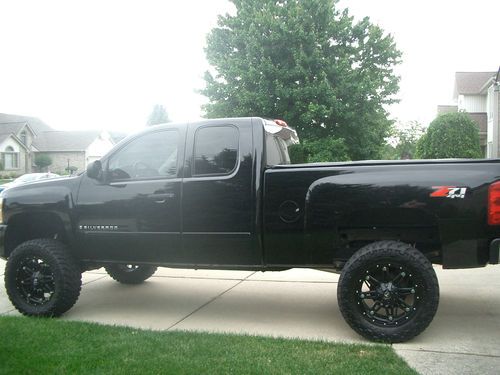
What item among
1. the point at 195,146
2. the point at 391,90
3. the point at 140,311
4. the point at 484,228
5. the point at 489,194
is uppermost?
the point at 391,90

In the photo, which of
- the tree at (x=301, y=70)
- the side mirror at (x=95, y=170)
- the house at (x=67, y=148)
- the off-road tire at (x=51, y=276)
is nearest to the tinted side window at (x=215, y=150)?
the side mirror at (x=95, y=170)

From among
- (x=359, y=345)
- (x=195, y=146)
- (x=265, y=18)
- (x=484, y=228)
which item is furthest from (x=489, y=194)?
(x=265, y=18)

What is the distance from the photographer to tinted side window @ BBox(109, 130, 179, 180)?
5.27m

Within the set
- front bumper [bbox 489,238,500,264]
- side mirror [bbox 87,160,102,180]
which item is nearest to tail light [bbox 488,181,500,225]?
Answer: front bumper [bbox 489,238,500,264]

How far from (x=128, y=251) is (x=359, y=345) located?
247 centimetres

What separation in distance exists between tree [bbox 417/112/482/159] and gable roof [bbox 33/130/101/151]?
43701 millimetres

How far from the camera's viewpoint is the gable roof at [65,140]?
60.1 m

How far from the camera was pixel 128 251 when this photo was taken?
17.2 ft

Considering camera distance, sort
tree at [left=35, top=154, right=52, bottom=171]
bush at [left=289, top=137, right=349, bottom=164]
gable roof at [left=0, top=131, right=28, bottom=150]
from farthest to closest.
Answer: tree at [left=35, top=154, right=52, bottom=171], gable roof at [left=0, top=131, right=28, bottom=150], bush at [left=289, top=137, right=349, bottom=164]

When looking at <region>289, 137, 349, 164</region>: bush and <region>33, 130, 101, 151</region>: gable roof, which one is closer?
<region>289, 137, 349, 164</region>: bush

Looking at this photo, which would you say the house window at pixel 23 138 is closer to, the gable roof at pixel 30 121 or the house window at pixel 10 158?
the house window at pixel 10 158

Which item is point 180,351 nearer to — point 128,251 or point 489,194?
point 128,251

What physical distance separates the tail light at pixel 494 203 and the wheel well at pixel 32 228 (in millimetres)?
4250

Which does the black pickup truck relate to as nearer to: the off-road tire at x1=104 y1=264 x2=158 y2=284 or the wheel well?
the wheel well
